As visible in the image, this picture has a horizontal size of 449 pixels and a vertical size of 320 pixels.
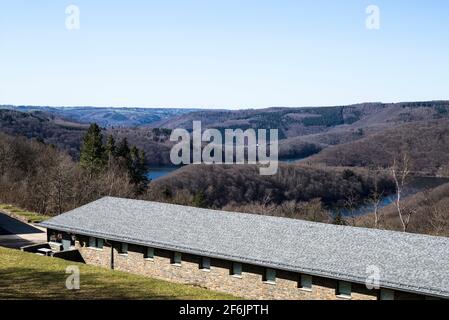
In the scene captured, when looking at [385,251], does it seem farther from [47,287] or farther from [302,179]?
[302,179]

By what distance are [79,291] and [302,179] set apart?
331ft

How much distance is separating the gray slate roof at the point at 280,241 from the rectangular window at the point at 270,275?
0.65 m

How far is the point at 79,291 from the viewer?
17.6 m

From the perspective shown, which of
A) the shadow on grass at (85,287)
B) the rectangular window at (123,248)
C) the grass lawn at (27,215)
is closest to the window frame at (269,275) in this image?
the shadow on grass at (85,287)

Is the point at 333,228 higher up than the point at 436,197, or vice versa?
the point at 333,228

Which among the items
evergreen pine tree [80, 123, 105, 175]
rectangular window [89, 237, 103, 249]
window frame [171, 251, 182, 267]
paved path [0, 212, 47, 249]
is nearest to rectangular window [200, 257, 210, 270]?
window frame [171, 251, 182, 267]

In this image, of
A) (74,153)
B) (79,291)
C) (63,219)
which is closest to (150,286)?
(79,291)

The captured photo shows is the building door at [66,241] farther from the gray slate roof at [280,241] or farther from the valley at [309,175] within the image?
the valley at [309,175]

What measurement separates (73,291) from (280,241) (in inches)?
356

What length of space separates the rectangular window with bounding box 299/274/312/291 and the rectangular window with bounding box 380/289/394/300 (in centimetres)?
279

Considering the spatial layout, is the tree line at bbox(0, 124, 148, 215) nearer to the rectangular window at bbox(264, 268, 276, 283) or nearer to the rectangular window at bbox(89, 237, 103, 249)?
the rectangular window at bbox(89, 237, 103, 249)

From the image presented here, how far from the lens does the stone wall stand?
67.2ft

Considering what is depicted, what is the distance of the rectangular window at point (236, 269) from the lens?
2264 cm

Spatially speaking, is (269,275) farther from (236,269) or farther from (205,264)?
(205,264)
